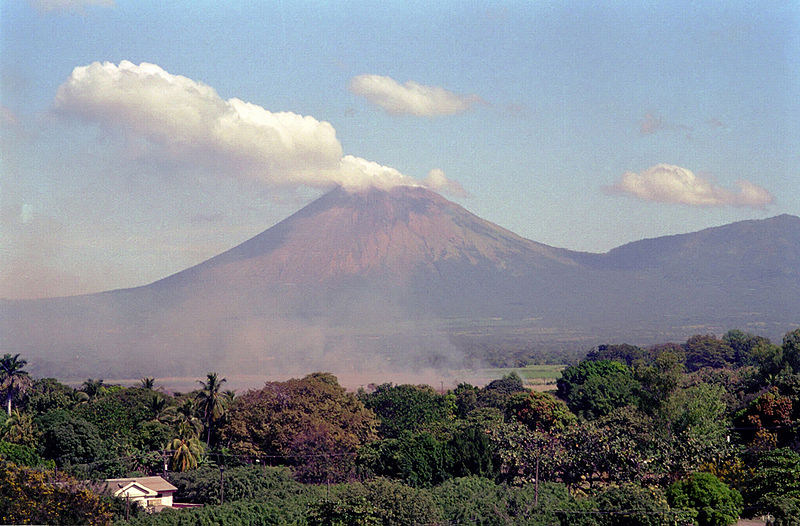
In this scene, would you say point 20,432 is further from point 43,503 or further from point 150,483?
point 43,503

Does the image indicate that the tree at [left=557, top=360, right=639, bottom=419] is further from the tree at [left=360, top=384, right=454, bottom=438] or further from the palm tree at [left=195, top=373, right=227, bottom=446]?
the palm tree at [left=195, top=373, right=227, bottom=446]

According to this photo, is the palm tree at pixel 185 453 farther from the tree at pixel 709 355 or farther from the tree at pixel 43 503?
the tree at pixel 709 355

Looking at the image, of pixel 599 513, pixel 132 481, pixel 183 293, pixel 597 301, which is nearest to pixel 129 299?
pixel 183 293

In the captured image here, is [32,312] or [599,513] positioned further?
[32,312]

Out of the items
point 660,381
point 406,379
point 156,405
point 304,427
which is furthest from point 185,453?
point 406,379

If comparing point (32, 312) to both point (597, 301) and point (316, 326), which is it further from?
point (597, 301)

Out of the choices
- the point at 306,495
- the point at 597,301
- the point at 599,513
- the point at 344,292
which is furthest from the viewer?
the point at 597,301

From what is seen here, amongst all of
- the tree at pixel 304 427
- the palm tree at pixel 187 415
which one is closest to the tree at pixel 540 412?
the tree at pixel 304 427
